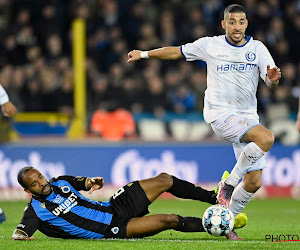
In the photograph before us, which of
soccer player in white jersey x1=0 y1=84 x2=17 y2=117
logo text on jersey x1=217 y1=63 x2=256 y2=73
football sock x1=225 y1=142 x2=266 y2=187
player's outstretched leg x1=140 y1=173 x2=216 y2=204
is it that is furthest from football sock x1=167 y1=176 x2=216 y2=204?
soccer player in white jersey x1=0 y1=84 x2=17 y2=117

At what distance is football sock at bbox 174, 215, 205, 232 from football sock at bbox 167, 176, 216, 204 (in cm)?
39

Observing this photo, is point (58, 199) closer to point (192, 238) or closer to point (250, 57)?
point (192, 238)

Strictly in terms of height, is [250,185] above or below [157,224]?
above

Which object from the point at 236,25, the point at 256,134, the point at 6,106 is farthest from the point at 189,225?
the point at 6,106

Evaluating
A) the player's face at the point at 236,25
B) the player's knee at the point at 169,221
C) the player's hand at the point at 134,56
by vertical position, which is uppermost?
the player's face at the point at 236,25

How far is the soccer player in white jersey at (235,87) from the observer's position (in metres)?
7.79

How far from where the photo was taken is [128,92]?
15266mm

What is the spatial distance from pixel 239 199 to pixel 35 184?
2.24 metres

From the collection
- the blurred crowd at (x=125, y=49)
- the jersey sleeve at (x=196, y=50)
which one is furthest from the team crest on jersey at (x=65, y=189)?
the blurred crowd at (x=125, y=49)

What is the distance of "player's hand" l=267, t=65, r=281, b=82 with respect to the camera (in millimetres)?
7492

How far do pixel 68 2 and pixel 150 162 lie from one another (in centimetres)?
540

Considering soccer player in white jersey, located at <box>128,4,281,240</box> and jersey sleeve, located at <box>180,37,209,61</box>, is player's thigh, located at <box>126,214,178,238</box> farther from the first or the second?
jersey sleeve, located at <box>180,37,209,61</box>

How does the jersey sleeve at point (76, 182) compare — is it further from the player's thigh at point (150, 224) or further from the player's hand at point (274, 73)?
the player's hand at point (274, 73)

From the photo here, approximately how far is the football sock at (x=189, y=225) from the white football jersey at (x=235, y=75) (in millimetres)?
1229
